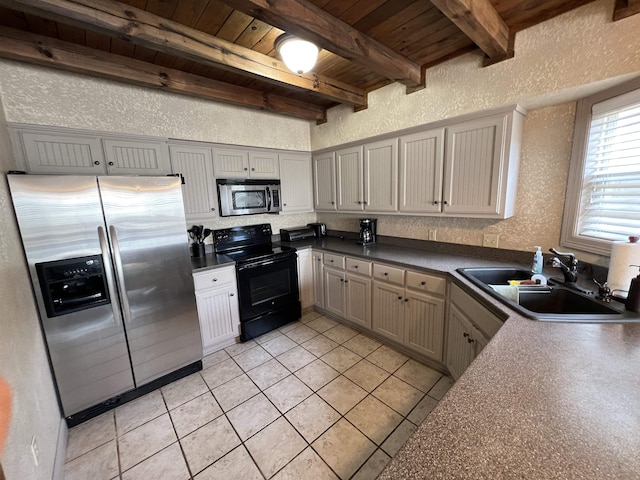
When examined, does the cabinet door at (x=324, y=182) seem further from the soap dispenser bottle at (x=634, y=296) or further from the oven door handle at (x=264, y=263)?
the soap dispenser bottle at (x=634, y=296)

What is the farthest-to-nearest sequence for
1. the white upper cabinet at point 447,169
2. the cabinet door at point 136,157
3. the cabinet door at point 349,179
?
1. the cabinet door at point 349,179
2. the cabinet door at point 136,157
3. the white upper cabinet at point 447,169

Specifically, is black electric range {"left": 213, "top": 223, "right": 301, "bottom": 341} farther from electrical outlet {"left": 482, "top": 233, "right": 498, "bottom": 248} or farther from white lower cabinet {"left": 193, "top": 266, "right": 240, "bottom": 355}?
electrical outlet {"left": 482, "top": 233, "right": 498, "bottom": 248}

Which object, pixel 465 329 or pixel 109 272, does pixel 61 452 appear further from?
pixel 465 329

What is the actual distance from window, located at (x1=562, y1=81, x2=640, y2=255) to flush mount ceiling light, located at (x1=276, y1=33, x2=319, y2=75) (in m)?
1.87

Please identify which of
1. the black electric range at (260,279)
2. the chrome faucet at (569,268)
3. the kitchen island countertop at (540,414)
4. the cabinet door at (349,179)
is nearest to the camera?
the kitchen island countertop at (540,414)

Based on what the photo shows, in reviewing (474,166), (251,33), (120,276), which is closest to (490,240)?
(474,166)

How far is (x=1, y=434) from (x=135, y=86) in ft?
8.49

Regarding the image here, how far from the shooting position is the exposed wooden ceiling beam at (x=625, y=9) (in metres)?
1.38

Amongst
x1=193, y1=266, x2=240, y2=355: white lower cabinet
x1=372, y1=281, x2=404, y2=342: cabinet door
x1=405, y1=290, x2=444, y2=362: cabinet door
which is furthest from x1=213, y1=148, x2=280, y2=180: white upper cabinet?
x1=405, y1=290, x2=444, y2=362: cabinet door

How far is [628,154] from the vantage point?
1.54 meters

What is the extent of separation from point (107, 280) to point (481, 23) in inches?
115

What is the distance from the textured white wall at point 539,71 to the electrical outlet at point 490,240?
1011 millimetres

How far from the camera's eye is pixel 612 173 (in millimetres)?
1619

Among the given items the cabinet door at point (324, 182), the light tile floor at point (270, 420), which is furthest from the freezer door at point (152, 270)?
the cabinet door at point (324, 182)
